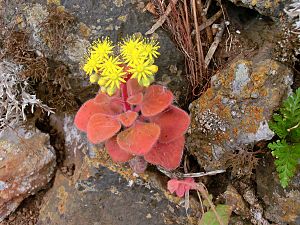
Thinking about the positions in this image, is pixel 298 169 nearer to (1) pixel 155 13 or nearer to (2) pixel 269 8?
(2) pixel 269 8

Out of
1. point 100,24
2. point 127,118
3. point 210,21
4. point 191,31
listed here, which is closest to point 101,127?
point 127,118

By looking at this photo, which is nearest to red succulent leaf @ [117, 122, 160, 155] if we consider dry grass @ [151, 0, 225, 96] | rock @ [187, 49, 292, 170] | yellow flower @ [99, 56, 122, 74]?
yellow flower @ [99, 56, 122, 74]

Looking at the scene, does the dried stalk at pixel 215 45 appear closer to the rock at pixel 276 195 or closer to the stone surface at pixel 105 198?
the rock at pixel 276 195

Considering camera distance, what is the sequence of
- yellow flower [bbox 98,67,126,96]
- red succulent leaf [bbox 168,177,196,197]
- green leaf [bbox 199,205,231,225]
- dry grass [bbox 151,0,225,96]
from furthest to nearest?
dry grass [bbox 151,0,225,96] → red succulent leaf [bbox 168,177,196,197] → green leaf [bbox 199,205,231,225] → yellow flower [bbox 98,67,126,96]

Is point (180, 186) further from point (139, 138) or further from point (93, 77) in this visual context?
point (93, 77)

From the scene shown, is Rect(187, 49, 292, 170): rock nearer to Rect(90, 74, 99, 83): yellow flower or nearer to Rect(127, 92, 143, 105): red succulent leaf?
Rect(127, 92, 143, 105): red succulent leaf

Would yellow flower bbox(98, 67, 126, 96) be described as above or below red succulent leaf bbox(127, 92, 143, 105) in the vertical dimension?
above
